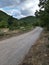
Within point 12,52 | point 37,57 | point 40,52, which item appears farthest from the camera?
point 40,52

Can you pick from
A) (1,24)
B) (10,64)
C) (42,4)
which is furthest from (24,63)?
A: (1,24)

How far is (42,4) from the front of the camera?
27125 millimetres

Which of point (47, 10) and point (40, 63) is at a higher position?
point (47, 10)

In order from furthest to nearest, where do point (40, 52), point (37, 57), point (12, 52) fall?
point (40, 52), point (12, 52), point (37, 57)

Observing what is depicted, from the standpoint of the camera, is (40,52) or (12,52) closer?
(12,52)

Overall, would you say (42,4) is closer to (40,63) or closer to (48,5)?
(48,5)

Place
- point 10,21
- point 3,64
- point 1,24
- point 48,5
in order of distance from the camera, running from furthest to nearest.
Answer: point 10,21 < point 1,24 < point 48,5 < point 3,64

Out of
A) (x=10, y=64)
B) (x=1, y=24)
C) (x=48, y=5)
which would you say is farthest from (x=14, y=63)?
(x=1, y=24)

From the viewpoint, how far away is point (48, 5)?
75.9 feet

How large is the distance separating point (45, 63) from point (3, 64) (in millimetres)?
2586

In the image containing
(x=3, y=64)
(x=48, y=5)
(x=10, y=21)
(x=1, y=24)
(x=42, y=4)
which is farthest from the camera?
(x=10, y=21)

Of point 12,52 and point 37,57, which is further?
point 12,52

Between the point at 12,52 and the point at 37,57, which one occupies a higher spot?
the point at 12,52

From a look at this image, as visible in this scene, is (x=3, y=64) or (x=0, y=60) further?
(x=0, y=60)
